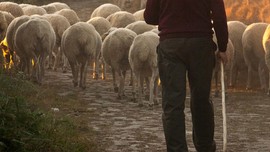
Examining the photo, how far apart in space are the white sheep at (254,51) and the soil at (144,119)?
0.50 meters

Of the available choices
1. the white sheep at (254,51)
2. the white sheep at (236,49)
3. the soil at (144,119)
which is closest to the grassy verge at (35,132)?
the soil at (144,119)

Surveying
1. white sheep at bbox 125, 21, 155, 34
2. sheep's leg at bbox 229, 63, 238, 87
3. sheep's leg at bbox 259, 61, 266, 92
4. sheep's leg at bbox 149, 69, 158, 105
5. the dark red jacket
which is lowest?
sheep's leg at bbox 229, 63, 238, 87

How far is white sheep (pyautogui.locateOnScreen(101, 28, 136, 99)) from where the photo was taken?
13430 mm

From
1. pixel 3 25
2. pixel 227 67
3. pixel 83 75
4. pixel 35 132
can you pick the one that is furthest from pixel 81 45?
pixel 35 132

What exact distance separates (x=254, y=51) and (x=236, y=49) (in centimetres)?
81

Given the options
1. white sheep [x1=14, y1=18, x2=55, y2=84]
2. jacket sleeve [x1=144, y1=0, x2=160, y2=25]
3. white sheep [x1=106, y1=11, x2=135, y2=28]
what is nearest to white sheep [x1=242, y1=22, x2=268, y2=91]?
white sheep [x1=106, y1=11, x2=135, y2=28]

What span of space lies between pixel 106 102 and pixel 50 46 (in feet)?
8.74

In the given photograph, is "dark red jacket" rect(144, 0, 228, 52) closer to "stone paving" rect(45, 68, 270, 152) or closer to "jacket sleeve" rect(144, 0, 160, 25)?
"jacket sleeve" rect(144, 0, 160, 25)

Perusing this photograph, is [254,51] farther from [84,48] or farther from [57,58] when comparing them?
[57,58]

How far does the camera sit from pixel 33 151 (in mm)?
6414

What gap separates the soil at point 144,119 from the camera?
27.2ft

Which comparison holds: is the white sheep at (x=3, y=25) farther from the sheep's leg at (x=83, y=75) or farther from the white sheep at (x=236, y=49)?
the white sheep at (x=236, y=49)

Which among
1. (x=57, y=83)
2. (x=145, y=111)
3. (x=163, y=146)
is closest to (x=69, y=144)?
(x=163, y=146)

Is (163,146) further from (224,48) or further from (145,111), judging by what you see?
(145,111)
